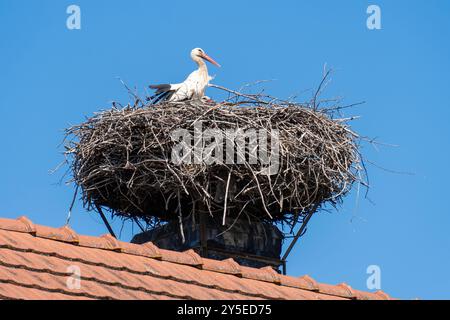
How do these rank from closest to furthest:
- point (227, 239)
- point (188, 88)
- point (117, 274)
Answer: point (117, 274)
point (227, 239)
point (188, 88)

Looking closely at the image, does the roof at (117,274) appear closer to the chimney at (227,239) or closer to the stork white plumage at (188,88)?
the chimney at (227,239)

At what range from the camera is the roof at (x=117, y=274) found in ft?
16.3

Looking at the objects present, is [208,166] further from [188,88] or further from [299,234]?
[188,88]

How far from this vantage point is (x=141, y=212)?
9.78 metres

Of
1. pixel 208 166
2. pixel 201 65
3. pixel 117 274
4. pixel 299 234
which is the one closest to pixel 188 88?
pixel 201 65

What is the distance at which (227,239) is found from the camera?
8.39m

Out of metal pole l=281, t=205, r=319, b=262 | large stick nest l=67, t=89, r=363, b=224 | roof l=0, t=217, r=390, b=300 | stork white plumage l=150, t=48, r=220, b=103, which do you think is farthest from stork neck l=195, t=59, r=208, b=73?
roof l=0, t=217, r=390, b=300

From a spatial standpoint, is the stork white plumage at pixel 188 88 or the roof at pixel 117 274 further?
the stork white plumage at pixel 188 88

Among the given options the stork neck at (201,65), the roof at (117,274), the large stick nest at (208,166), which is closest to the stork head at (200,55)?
the stork neck at (201,65)

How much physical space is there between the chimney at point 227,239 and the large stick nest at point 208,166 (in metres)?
0.17

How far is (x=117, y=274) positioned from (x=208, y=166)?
3676mm

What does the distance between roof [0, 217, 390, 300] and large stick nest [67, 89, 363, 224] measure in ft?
9.01
